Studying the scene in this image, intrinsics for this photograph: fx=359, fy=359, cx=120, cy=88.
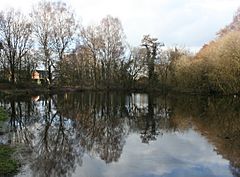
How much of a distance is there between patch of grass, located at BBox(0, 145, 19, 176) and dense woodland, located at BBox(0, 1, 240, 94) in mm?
42605

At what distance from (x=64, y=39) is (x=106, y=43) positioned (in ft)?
37.0

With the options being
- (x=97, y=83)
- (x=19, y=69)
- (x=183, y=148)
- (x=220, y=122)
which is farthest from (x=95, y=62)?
(x=183, y=148)

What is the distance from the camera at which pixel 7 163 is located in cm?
1262

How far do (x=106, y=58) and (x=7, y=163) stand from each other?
68397 mm

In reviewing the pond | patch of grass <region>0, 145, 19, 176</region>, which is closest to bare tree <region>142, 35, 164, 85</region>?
the pond

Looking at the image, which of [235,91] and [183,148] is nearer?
[183,148]

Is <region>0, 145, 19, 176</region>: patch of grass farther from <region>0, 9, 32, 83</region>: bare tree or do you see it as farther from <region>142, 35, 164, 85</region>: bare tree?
<region>142, 35, 164, 85</region>: bare tree

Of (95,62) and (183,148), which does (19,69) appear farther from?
(183,148)

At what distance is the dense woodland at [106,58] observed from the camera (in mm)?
57922

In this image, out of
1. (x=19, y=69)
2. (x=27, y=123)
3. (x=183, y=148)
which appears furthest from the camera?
(x=19, y=69)

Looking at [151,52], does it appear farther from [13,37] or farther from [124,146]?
[124,146]

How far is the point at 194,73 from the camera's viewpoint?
65.6 m

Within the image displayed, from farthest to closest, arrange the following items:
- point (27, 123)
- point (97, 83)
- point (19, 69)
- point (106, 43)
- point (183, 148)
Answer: point (97, 83) → point (106, 43) → point (19, 69) → point (27, 123) → point (183, 148)

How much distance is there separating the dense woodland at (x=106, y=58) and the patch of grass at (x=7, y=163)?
42.6m
